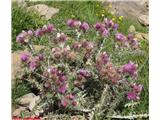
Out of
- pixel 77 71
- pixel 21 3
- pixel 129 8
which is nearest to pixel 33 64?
pixel 77 71

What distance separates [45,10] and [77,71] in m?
2.52

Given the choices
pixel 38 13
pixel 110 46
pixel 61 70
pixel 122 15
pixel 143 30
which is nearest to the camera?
pixel 61 70

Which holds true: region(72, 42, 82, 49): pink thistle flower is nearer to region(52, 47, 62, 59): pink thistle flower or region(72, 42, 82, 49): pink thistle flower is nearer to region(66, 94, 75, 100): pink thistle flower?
region(52, 47, 62, 59): pink thistle flower

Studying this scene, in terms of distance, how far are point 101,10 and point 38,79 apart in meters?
2.80

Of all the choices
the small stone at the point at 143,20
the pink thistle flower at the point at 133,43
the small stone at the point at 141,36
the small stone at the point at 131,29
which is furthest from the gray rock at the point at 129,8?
the pink thistle flower at the point at 133,43

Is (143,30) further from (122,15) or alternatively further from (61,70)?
(61,70)

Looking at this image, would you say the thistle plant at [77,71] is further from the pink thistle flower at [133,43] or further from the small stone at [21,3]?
the small stone at [21,3]

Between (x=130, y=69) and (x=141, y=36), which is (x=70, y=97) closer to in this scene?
(x=130, y=69)

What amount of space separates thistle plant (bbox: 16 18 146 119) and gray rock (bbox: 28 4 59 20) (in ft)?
5.95

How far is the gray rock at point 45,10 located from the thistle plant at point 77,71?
1.81 metres

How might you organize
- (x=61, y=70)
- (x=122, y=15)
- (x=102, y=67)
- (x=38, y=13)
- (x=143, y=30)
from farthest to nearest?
(x=122, y=15) → (x=143, y=30) → (x=38, y=13) → (x=61, y=70) → (x=102, y=67)

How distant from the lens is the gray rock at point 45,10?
750 centimetres
